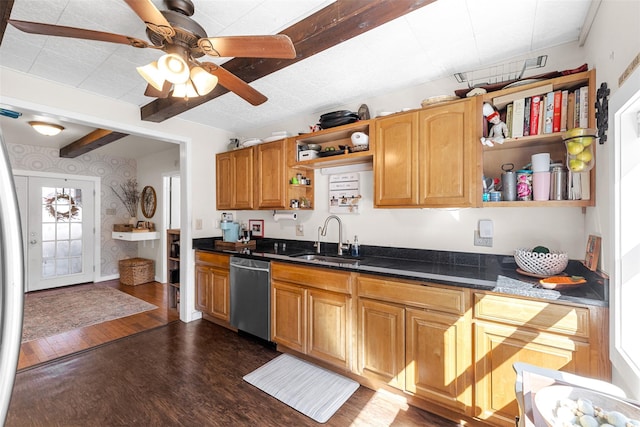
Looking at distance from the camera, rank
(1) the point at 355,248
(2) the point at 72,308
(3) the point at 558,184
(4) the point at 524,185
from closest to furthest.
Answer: (3) the point at 558,184 < (4) the point at 524,185 < (1) the point at 355,248 < (2) the point at 72,308

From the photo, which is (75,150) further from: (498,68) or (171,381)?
(498,68)

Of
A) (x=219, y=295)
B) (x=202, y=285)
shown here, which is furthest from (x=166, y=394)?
(x=202, y=285)

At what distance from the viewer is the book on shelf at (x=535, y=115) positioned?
1.76m

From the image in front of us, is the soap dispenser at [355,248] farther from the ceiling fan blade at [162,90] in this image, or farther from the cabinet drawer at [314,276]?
the ceiling fan blade at [162,90]

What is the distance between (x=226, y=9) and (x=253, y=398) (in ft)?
8.06

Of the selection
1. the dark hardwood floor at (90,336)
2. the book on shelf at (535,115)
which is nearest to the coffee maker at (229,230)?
the dark hardwood floor at (90,336)

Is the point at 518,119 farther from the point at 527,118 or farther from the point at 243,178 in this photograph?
the point at 243,178

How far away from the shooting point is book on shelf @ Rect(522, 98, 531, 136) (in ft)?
5.87

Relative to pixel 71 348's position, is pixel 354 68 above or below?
above

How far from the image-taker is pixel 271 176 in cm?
307

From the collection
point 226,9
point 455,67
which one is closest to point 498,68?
point 455,67

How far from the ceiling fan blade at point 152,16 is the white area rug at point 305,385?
2.28 meters

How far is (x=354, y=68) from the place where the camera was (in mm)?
2160

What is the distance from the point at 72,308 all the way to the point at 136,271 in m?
1.19
